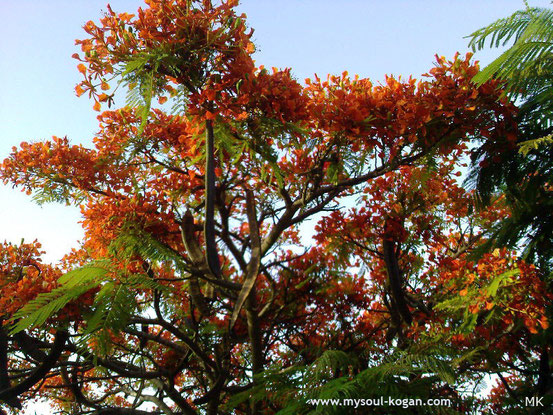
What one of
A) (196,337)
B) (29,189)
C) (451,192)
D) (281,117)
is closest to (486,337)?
(451,192)

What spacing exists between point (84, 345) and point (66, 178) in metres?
2.43

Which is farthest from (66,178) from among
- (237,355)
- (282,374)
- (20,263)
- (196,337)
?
(237,355)

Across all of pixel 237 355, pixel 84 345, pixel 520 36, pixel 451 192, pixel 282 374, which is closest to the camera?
pixel 84 345

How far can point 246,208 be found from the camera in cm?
361

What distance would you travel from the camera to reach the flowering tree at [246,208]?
7.72ft

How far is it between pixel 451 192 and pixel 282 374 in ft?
12.0

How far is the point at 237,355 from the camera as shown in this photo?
6391 mm

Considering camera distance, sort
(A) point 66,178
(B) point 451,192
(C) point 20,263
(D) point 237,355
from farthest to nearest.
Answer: (D) point 237,355 < (B) point 451,192 < (A) point 66,178 < (C) point 20,263

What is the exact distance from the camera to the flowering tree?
7.72 ft

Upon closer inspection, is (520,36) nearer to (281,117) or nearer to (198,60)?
(281,117)

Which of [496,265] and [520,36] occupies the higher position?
[520,36]

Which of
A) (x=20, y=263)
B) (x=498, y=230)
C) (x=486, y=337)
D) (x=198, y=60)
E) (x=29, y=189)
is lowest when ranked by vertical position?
(x=486, y=337)

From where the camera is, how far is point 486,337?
4.24 metres

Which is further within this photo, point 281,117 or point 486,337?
point 486,337
